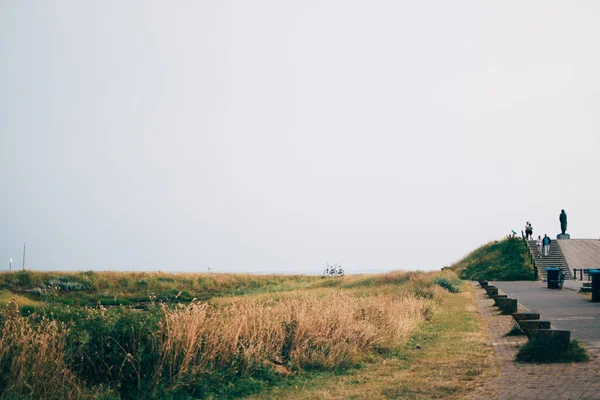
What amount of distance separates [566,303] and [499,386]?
57.5 feet

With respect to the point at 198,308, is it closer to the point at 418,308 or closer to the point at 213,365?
the point at 213,365

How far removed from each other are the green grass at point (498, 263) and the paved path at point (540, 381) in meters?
39.4

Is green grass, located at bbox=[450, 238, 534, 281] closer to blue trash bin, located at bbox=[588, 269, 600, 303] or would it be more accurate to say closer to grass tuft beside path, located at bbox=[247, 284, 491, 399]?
blue trash bin, located at bbox=[588, 269, 600, 303]

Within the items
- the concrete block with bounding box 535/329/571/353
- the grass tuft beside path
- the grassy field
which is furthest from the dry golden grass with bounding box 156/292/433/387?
the concrete block with bounding box 535/329/571/353

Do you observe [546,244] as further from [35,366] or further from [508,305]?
[35,366]

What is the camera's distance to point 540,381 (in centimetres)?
934

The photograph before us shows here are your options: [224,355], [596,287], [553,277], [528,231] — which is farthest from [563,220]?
[224,355]

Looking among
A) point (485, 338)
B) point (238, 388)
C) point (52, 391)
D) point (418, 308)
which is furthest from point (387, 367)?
point (418, 308)

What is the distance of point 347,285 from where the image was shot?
146 feet

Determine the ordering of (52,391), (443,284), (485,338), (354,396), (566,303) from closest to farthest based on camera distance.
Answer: (52,391) → (354,396) → (485,338) → (566,303) → (443,284)

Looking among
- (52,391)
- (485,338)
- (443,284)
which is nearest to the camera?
(52,391)

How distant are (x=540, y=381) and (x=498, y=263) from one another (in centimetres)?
4649

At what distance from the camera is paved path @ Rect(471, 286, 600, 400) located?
837 cm

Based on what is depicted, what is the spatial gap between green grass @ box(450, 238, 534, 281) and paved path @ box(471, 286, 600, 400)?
39359 millimetres
